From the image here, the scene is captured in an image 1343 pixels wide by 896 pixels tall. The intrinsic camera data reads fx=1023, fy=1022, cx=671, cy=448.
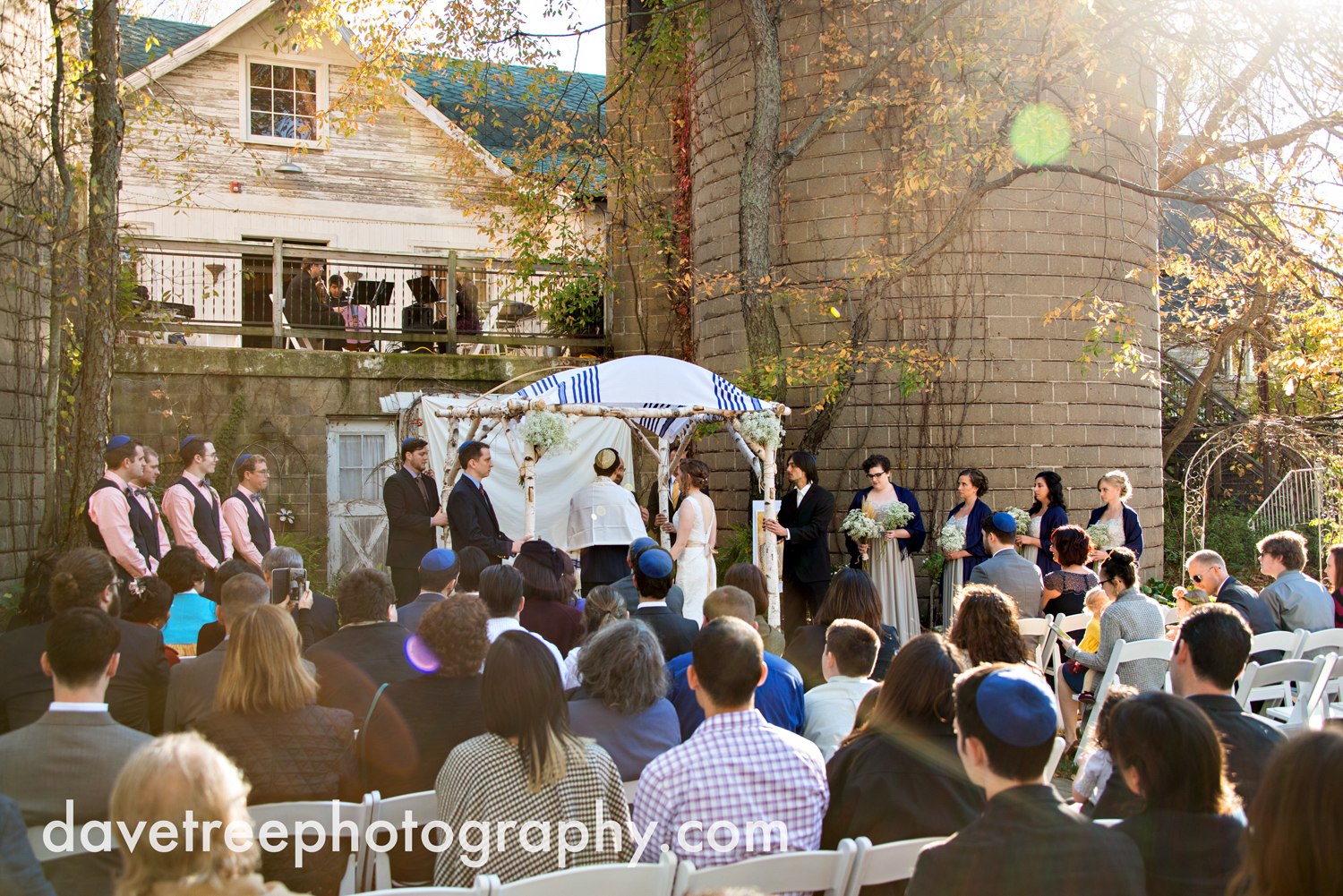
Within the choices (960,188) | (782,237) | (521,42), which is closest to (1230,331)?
(960,188)

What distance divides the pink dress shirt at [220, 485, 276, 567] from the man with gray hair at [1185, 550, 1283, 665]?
584cm

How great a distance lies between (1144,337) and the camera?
10812 millimetres

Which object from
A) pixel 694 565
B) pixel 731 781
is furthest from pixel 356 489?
pixel 731 781

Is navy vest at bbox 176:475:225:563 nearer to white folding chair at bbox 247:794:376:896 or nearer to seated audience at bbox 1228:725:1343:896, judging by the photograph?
white folding chair at bbox 247:794:376:896

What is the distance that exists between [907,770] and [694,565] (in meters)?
5.22

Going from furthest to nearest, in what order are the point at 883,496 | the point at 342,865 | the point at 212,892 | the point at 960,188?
1. the point at 960,188
2. the point at 883,496
3. the point at 342,865
4. the point at 212,892

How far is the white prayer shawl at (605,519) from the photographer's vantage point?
7672mm

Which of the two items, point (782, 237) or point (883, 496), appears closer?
point (883, 496)

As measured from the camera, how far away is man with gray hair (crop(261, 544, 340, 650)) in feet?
16.3

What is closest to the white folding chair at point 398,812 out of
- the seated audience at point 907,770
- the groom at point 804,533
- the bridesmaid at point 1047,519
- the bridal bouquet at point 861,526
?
the seated audience at point 907,770

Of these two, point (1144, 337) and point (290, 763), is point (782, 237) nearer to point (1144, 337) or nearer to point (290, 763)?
point (1144, 337)

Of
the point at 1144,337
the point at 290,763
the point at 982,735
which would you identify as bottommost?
the point at 290,763

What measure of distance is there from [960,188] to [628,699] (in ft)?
26.4

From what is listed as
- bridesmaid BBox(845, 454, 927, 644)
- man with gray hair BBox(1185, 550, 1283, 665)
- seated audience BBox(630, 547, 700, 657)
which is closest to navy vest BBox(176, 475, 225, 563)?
seated audience BBox(630, 547, 700, 657)
